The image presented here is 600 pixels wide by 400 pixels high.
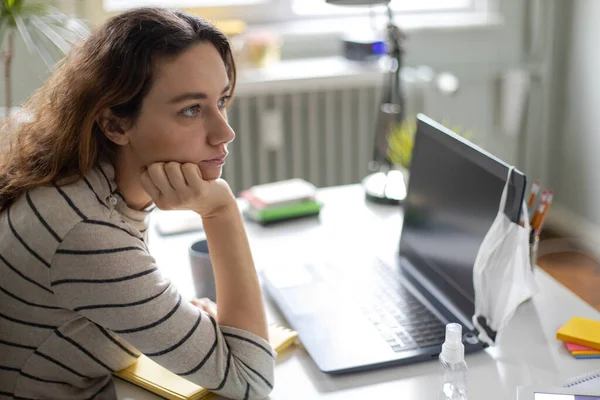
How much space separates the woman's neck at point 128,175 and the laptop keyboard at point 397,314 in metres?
0.44

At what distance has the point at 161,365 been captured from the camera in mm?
1114

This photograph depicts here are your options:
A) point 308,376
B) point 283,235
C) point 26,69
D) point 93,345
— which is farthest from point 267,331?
point 26,69

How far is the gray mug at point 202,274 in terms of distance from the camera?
1.36 meters

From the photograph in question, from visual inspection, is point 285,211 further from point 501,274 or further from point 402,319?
point 501,274

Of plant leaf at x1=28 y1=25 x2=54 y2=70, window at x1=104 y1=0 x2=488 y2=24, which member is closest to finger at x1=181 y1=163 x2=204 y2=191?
plant leaf at x1=28 y1=25 x2=54 y2=70

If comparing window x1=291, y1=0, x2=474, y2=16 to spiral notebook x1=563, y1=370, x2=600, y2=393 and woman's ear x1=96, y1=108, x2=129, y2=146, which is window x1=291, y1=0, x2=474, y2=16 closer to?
woman's ear x1=96, y1=108, x2=129, y2=146

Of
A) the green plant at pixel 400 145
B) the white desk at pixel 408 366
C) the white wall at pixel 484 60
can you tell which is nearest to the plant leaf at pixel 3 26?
the white desk at pixel 408 366

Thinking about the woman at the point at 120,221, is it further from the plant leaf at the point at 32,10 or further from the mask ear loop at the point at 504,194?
the plant leaf at the point at 32,10

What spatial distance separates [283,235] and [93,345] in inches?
24.8

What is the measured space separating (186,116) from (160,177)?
0.35 feet

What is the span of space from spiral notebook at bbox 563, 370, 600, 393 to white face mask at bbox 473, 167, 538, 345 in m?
0.13

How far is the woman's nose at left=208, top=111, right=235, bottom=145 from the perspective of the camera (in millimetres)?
1202

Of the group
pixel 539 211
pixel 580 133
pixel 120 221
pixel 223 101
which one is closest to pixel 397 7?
pixel 580 133

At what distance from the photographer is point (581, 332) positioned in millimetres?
1229
